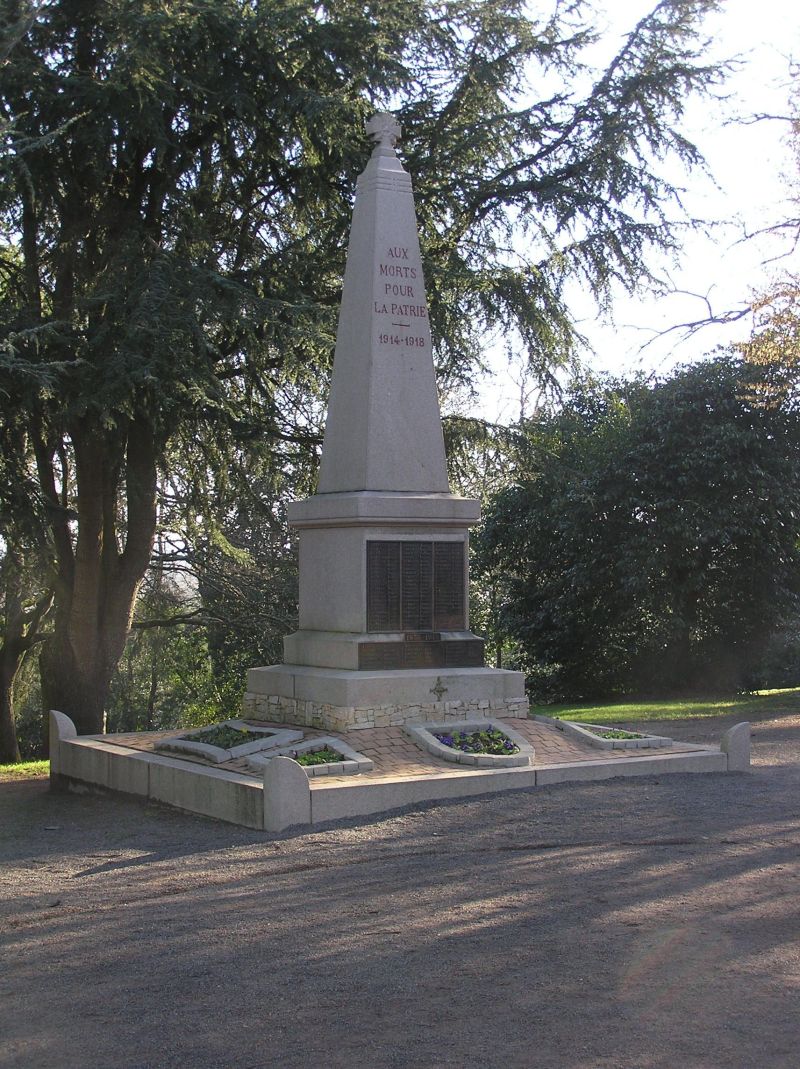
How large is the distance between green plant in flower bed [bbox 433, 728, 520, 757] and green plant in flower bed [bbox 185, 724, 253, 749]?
5.75ft

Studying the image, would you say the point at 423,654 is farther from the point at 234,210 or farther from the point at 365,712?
the point at 234,210

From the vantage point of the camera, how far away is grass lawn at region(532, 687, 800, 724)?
17.9m

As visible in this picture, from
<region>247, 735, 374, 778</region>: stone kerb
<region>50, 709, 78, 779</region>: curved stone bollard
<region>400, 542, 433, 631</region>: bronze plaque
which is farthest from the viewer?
<region>50, 709, 78, 779</region>: curved stone bollard

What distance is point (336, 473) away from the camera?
12047mm

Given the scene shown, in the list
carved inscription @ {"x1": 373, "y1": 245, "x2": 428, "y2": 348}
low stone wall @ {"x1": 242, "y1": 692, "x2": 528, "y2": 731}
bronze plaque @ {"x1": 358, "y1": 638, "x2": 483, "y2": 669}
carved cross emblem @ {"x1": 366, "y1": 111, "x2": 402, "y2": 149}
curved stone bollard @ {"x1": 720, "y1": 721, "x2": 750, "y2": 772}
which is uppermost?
carved cross emblem @ {"x1": 366, "y1": 111, "x2": 402, "y2": 149}

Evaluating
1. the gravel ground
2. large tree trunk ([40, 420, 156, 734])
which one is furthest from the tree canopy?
the gravel ground

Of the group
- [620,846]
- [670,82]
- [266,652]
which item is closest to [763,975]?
[620,846]

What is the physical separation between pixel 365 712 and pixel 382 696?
0.76 feet

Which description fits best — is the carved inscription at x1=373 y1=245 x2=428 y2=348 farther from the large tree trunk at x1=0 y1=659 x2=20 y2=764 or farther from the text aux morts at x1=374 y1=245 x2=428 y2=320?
the large tree trunk at x1=0 y1=659 x2=20 y2=764

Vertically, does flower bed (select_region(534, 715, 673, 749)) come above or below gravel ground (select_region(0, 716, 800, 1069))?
above

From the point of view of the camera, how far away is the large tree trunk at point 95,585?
51.9ft

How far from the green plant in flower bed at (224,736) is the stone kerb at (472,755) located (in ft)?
4.87

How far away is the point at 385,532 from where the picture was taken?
11.5 meters

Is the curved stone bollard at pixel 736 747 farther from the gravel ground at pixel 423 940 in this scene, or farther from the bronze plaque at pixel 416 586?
the bronze plaque at pixel 416 586
